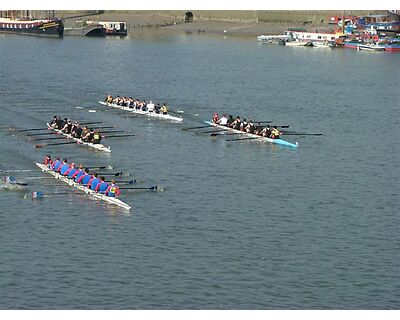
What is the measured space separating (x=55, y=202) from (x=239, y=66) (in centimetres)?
4126

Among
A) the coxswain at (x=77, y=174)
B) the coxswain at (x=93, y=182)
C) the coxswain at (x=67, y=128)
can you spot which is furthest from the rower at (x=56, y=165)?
the coxswain at (x=67, y=128)

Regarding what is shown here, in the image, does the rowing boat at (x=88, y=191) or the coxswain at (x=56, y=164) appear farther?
the coxswain at (x=56, y=164)

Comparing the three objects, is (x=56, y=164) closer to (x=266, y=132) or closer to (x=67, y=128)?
(x=67, y=128)

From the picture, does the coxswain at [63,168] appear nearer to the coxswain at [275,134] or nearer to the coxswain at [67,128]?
the coxswain at [67,128]

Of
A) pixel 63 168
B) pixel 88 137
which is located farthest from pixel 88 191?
pixel 88 137

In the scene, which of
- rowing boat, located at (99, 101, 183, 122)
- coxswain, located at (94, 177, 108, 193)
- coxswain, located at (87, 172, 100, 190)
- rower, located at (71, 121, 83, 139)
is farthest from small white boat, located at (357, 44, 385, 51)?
coxswain, located at (94, 177, 108, 193)

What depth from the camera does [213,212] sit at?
25.3m

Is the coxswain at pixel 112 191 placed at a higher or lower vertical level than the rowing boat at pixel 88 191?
higher

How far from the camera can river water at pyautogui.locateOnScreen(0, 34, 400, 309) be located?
19516 millimetres

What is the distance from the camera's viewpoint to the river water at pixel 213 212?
1952 cm

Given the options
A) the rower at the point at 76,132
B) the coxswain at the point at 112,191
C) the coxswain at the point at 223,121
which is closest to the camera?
the coxswain at the point at 112,191

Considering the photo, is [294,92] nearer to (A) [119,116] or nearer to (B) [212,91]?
(B) [212,91]

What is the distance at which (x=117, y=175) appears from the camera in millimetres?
28125
